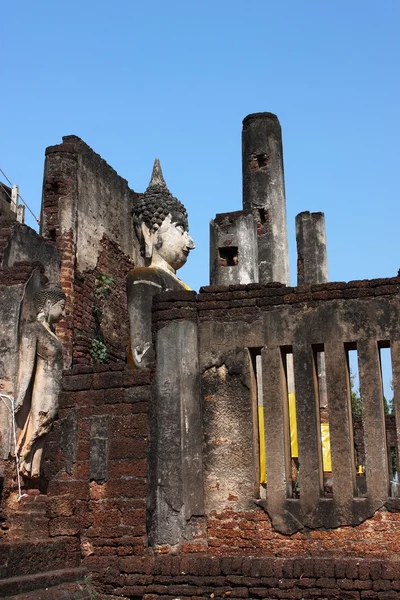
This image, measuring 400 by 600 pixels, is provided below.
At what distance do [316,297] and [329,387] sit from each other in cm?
76

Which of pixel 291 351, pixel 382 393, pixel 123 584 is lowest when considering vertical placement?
pixel 123 584

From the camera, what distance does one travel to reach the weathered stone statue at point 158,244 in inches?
282

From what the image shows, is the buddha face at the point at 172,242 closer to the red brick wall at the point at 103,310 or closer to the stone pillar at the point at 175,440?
the stone pillar at the point at 175,440

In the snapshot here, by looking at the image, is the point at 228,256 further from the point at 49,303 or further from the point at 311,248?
the point at 49,303

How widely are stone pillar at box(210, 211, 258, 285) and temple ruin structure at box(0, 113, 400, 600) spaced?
264 inches

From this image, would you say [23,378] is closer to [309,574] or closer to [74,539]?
[74,539]

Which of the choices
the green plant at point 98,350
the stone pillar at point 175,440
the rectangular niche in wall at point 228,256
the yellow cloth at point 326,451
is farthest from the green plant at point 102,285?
the stone pillar at point 175,440

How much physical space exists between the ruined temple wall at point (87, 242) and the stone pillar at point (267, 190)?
3.18m

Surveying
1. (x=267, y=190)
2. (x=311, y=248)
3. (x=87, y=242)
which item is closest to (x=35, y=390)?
(x=87, y=242)

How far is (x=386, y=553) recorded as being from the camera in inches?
227

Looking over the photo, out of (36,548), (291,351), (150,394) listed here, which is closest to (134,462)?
(150,394)

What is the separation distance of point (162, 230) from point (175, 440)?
2292 millimetres

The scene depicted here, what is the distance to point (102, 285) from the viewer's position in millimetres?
13562

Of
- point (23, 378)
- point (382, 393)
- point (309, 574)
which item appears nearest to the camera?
point (309, 574)
